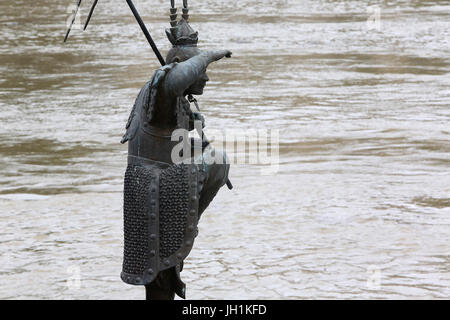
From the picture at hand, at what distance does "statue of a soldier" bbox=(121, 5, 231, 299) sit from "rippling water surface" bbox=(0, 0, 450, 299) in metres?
1.12

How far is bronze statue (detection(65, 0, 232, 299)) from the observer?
412 cm

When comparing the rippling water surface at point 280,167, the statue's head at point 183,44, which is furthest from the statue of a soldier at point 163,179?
the rippling water surface at point 280,167

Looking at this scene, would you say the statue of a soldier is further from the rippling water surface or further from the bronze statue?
the rippling water surface

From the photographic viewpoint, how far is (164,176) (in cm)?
413

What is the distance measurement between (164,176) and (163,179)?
0.01 meters

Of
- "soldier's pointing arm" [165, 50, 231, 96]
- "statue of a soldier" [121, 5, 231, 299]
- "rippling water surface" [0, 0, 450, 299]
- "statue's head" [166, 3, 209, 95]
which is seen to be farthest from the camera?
"rippling water surface" [0, 0, 450, 299]

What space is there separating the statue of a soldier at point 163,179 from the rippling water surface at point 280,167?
3.67ft

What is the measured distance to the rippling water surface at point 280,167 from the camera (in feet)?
18.7

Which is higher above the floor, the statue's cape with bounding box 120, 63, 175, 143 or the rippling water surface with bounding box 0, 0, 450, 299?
the statue's cape with bounding box 120, 63, 175, 143

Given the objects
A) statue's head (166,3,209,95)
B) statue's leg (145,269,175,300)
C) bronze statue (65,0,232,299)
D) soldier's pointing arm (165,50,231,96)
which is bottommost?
statue's leg (145,269,175,300)

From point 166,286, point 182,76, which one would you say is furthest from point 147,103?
point 166,286

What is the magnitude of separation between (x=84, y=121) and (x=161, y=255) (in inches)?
267

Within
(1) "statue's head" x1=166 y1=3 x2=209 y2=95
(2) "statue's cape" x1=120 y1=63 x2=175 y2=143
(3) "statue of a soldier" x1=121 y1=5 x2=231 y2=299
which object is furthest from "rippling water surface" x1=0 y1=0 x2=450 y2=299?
(1) "statue's head" x1=166 y1=3 x2=209 y2=95

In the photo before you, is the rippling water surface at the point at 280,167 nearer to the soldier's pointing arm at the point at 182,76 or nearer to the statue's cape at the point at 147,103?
the statue's cape at the point at 147,103
